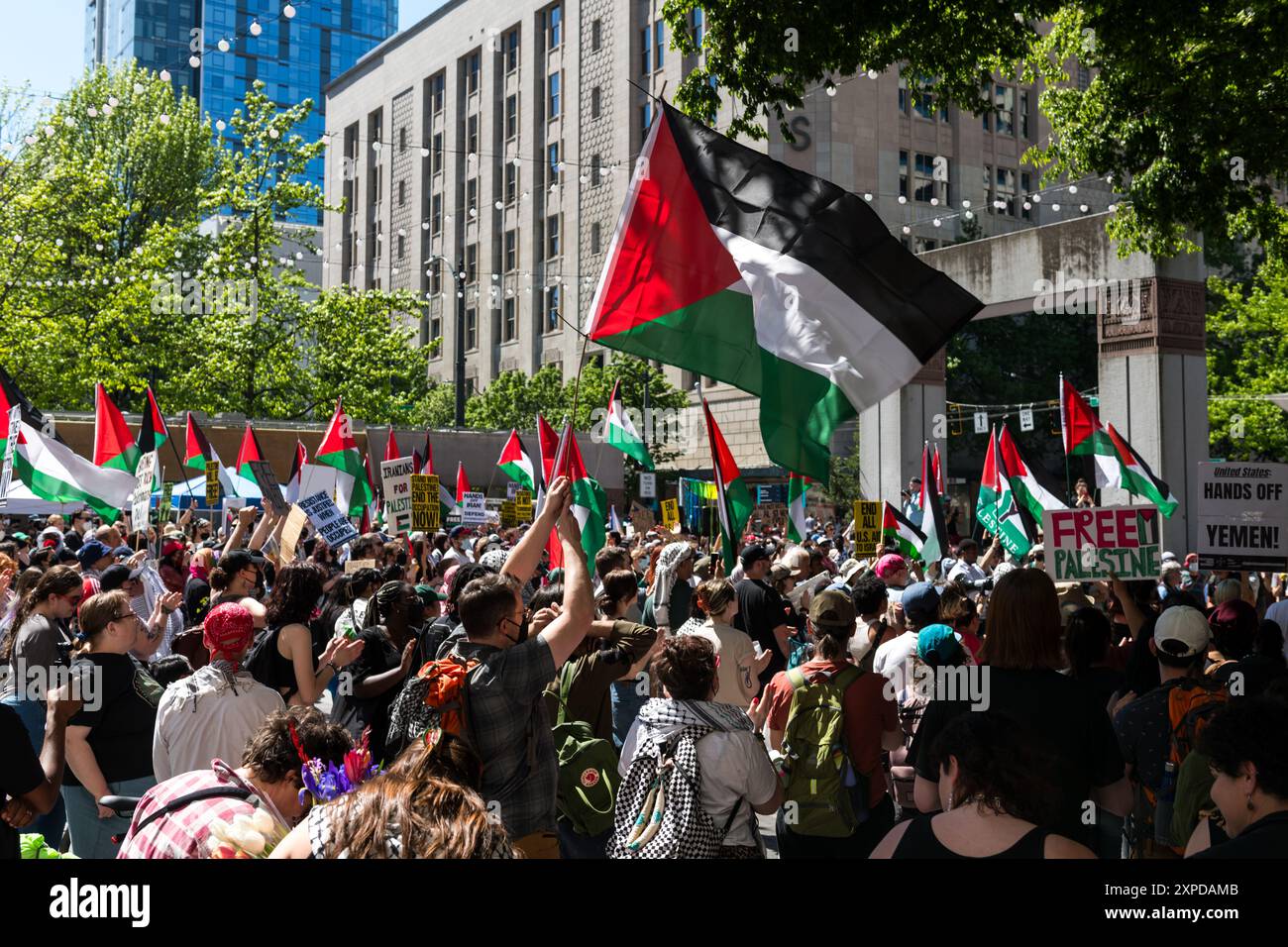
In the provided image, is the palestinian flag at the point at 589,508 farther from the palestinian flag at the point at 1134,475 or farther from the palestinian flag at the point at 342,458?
the palestinian flag at the point at 342,458

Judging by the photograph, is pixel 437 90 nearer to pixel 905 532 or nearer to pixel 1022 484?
pixel 1022 484

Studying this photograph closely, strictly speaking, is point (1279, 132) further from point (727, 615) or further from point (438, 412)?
point (438, 412)

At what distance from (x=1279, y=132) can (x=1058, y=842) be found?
34.0ft

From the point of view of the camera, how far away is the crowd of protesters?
3.51 metres

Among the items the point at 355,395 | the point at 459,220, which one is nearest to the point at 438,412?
the point at 459,220

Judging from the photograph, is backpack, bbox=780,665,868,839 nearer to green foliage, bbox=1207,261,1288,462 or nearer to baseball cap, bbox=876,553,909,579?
baseball cap, bbox=876,553,909,579

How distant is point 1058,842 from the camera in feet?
10.9

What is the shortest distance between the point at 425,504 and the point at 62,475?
420cm

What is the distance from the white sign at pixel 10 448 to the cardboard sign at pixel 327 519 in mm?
3087

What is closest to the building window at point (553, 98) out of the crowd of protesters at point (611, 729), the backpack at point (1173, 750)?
the crowd of protesters at point (611, 729)

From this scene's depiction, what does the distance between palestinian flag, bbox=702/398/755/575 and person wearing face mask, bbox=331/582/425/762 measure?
1.90 metres

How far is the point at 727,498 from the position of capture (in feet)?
30.0

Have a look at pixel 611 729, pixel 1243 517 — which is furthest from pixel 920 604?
pixel 1243 517

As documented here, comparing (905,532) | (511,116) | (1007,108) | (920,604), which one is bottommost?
(920,604)
